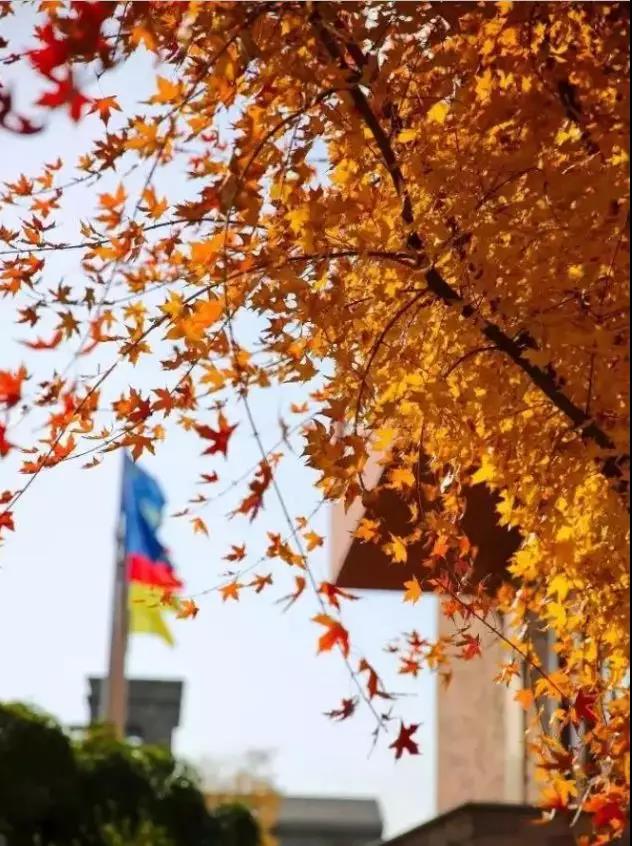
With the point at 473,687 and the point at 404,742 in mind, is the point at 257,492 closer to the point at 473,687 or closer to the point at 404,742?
the point at 404,742

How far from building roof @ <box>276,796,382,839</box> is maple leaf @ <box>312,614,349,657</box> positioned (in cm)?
2246

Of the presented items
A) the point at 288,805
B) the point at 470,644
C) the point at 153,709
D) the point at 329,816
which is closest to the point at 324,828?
the point at 329,816

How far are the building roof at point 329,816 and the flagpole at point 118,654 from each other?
7.96 meters

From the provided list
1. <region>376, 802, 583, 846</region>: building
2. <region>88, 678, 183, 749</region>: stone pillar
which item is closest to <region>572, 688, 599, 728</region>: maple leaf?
<region>376, 802, 583, 846</region>: building

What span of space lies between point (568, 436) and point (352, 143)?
1121mm

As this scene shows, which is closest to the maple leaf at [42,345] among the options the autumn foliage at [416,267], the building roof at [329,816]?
the autumn foliage at [416,267]

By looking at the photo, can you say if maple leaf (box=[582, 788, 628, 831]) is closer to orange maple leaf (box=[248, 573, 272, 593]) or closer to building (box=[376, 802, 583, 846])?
orange maple leaf (box=[248, 573, 272, 593])

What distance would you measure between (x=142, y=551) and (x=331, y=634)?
16.4 meters

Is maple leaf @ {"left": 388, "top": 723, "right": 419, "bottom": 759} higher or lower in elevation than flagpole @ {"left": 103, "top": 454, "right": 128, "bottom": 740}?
lower

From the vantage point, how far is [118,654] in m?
18.0

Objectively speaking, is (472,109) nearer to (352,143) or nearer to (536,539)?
(352,143)

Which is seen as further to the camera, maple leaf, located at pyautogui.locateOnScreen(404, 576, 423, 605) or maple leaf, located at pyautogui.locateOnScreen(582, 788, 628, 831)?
maple leaf, located at pyautogui.locateOnScreen(404, 576, 423, 605)

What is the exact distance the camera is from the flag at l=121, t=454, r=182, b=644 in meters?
19.3

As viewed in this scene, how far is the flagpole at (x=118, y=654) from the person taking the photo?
17234 mm
